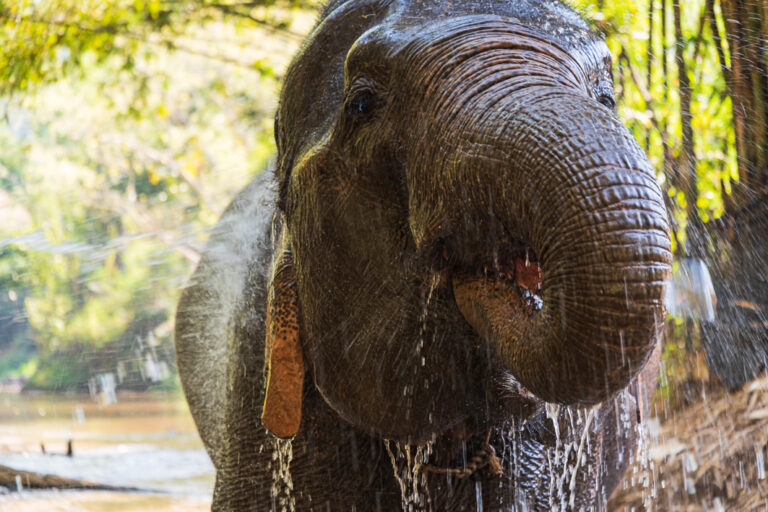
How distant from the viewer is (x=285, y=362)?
2342 mm

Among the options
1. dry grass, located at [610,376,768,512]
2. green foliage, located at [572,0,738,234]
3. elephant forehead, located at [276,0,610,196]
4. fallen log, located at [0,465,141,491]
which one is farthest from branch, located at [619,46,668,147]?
fallen log, located at [0,465,141,491]

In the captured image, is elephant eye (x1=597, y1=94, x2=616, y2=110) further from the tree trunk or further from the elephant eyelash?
the tree trunk

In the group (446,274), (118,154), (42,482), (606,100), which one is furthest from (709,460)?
(118,154)

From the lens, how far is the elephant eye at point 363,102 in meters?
1.99

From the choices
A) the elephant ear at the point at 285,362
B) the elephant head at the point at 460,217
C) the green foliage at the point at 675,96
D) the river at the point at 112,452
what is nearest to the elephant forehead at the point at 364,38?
the elephant head at the point at 460,217

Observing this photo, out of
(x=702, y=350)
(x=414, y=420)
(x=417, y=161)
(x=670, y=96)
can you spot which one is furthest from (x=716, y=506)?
(x=417, y=161)

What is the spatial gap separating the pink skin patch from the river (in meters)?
4.72

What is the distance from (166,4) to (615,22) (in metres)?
6.18

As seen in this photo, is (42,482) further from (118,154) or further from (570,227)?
(118,154)

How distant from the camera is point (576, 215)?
1424 mm

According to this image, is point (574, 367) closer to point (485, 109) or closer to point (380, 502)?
point (485, 109)

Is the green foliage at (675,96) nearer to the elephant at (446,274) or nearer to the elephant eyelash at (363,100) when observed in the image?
the elephant at (446,274)

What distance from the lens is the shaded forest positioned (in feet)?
15.2

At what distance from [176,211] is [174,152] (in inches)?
47.3
